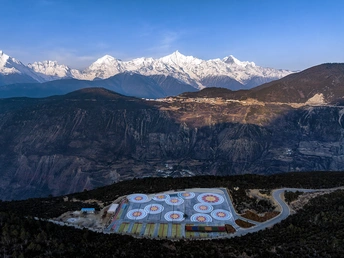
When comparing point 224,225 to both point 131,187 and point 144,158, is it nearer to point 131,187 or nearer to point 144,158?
point 131,187

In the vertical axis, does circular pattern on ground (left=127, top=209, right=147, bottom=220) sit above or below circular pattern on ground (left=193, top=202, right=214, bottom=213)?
below

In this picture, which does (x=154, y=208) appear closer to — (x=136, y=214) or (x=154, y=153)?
(x=136, y=214)

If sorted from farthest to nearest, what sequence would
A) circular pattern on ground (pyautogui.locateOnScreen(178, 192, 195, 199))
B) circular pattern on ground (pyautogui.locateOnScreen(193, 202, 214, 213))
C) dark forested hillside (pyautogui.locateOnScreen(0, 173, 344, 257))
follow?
circular pattern on ground (pyautogui.locateOnScreen(178, 192, 195, 199)) < circular pattern on ground (pyautogui.locateOnScreen(193, 202, 214, 213)) < dark forested hillside (pyautogui.locateOnScreen(0, 173, 344, 257))

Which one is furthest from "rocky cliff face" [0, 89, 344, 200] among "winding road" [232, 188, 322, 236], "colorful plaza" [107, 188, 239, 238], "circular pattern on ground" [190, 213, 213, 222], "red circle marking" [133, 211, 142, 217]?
"winding road" [232, 188, 322, 236]

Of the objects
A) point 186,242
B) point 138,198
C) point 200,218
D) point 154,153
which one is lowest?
point 154,153

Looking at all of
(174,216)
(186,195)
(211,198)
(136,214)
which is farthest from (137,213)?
(211,198)

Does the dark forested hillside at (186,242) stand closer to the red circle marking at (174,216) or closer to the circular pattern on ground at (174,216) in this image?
the circular pattern on ground at (174,216)

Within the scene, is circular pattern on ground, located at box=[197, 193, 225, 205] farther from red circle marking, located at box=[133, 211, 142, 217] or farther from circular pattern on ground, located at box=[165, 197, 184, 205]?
red circle marking, located at box=[133, 211, 142, 217]

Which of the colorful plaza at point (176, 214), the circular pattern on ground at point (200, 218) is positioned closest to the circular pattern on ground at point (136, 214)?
the colorful plaza at point (176, 214)
